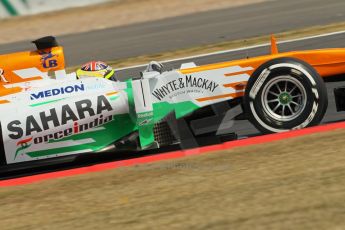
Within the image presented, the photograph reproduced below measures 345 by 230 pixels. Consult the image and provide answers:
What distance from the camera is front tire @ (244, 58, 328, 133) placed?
6.10 metres

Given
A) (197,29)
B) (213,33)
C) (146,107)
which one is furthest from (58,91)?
(197,29)

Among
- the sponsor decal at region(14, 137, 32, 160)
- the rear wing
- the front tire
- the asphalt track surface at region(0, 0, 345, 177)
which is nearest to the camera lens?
the front tire

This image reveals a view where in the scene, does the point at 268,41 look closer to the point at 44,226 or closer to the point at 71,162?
the point at 71,162

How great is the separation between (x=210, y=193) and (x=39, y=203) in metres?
1.50

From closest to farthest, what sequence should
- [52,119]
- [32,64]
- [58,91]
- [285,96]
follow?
[285,96] < [52,119] < [58,91] < [32,64]

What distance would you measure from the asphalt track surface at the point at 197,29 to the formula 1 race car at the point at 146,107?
280 inches

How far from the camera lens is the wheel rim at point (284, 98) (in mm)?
6141

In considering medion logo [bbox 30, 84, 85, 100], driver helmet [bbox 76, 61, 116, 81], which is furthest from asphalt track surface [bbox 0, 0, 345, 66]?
medion logo [bbox 30, 84, 85, 100]

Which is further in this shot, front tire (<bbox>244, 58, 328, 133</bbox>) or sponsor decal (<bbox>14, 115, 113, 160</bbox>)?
sponsor decal (<bbox>14, 115, 113, 160</bbox>)

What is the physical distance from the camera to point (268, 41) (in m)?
12.5

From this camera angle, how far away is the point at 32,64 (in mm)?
6766

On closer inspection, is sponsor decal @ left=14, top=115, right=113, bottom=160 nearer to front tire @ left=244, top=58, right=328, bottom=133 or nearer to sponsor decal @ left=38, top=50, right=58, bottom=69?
sponsor decal @ left=38, top=50, right=58, bottom=69

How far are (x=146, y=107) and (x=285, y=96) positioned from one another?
1.41 m

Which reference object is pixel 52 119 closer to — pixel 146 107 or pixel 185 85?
pixel 146 107
